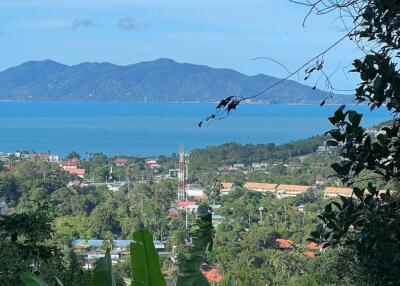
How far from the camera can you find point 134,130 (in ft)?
207

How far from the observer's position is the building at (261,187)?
22.3m

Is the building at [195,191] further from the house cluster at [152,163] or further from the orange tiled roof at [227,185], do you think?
the house cluster at [152,163]

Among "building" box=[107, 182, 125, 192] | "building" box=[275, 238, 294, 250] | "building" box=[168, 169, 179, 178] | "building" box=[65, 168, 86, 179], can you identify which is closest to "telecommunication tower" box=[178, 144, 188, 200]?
"building" box=[168, 169, 179, 178]

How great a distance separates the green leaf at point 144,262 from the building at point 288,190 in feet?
59.6

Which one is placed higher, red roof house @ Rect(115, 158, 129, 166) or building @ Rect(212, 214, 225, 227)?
building @ Rect(212, 214, 225, 227)

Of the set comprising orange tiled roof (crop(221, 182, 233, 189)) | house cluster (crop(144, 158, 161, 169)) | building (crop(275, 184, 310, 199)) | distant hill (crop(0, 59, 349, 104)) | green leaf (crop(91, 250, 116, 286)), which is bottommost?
house cluster (crop(144, 158, 161, 169))

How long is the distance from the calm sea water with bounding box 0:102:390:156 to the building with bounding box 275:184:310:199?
838cm

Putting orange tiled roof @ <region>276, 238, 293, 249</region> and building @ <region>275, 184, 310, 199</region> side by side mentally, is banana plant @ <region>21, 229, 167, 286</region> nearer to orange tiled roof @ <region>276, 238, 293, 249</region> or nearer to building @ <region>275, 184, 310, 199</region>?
orange tiled roof @ <region>276, 238, 293, 249</region>

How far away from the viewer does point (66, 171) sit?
26.7 meters

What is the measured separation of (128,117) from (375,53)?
81173 mm

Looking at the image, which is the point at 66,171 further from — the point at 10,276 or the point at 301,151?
the point at 10,276

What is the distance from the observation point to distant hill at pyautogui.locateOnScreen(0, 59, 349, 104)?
6191 centimetres

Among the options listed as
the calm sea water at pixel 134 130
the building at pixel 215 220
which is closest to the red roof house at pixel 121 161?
the calm sea water at pixel 134 130

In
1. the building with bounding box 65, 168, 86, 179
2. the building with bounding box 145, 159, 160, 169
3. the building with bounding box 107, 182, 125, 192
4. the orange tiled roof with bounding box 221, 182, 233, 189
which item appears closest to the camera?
the orange tiled roof with bounding box 221, 182, 233, 189
